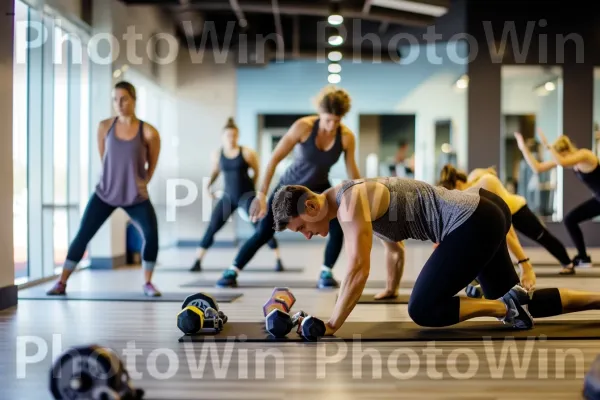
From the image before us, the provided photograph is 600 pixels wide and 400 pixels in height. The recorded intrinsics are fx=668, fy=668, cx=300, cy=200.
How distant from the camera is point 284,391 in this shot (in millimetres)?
2293

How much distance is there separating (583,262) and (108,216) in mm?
4521

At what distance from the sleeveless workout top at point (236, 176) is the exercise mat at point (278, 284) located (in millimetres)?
989

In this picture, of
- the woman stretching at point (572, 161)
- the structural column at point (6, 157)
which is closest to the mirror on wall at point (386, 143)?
the woman stretching at point (572, 161)

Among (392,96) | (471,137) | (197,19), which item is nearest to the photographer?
(471,137)

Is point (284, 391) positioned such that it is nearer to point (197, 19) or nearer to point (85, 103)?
point (85, 103)

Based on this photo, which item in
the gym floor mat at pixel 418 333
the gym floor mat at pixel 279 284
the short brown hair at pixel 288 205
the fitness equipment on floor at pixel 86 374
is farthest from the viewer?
the gym floor mat at pixel 279 284

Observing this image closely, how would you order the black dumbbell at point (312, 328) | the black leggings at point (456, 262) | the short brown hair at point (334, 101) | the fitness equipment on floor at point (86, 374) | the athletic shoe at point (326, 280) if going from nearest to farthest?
1. the fitness equipment on floor at point (86, 374)
2. the black leggings at point (456, 262)
3. the black dumbbell at point (312, 328)
4. the short brown hair at point (334, 101)
5. the athletic shoe at point (326, 280)

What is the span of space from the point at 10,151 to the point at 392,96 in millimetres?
8958

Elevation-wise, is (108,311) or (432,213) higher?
(432,213)

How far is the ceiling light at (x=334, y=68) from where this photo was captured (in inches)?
475

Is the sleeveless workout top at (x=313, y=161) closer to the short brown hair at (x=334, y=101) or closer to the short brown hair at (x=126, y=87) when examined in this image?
the short brown hair at (x=334, y=101)

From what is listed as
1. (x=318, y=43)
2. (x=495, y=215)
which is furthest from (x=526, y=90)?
(x=495, y=215)

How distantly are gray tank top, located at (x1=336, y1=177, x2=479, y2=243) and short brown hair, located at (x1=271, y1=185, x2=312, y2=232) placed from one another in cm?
24

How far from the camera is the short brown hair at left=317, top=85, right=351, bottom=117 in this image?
4512mm
